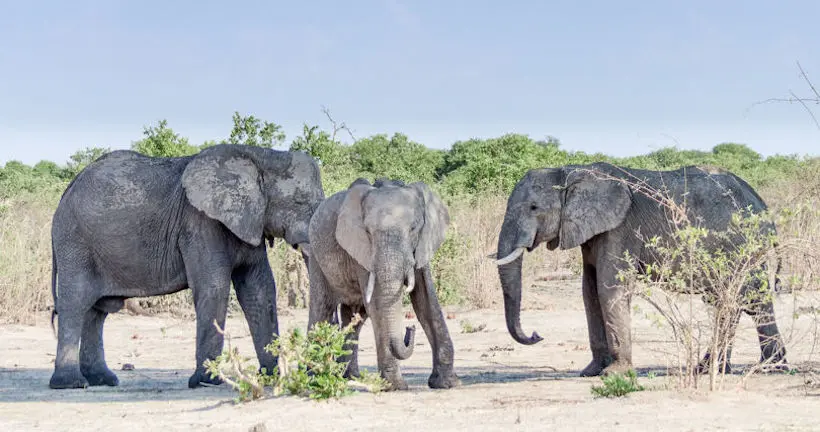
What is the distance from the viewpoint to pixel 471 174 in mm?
29188

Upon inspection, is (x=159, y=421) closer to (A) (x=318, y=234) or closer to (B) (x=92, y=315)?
(A) (x=318, y=234)

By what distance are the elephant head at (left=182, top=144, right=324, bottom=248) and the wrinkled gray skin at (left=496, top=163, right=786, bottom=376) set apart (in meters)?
1.78

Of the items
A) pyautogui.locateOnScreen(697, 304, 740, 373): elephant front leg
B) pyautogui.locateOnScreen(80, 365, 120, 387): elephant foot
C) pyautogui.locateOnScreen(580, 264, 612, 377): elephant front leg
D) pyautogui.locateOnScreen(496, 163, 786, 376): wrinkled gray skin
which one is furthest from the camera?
pyautogui.locateOnScreen(80, 365, 120, 387): elephant foot

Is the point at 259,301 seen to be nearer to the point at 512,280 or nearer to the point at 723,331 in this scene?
the point at 512,280

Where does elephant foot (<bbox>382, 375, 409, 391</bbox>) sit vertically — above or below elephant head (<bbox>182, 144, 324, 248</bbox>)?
below

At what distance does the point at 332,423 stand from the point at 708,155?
123 ft

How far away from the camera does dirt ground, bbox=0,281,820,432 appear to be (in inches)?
298

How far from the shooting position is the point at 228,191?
10.8 metres

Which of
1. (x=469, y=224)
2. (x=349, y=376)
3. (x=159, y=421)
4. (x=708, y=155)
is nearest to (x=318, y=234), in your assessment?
(x=349, y=376)

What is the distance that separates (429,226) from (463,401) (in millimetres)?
1368

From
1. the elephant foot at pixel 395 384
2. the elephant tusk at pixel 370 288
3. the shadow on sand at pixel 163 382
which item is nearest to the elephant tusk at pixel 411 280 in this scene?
the elephant tusk at pixel 370 288

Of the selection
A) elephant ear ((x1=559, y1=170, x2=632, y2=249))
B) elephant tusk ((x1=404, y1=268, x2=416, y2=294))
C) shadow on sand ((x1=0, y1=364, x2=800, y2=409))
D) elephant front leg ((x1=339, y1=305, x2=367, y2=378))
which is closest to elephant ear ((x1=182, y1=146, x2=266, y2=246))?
elephant front leg ((x1=339, y1=305, x2=367, y2=378))

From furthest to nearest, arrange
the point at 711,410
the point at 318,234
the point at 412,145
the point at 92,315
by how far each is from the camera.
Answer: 1. the point at 412,145
2. the point at 92,315
3. the point at 318,234
4. the point at 711,410

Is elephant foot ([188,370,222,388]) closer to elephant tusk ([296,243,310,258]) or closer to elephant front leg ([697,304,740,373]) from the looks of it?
elephant tusk ([296,243,310,258])
